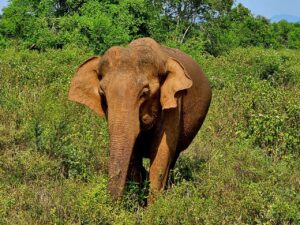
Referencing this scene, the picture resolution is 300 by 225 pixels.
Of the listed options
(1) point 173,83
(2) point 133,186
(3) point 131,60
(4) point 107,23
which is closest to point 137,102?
(3) point 131,60

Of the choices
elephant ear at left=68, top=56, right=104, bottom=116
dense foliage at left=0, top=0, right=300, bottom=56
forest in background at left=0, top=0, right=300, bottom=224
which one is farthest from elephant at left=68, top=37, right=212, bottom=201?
dense foliage at left=0, top=0, right=300, bottom=56

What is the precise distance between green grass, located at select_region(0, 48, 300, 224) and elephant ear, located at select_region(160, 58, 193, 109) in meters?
0.95

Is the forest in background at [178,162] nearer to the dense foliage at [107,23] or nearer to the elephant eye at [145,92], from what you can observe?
the elephant eye at [145,92]

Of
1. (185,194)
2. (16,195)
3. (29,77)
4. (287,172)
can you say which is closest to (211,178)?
(185,194)

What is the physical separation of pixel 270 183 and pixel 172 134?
1234 mm

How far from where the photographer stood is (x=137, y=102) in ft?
19.6

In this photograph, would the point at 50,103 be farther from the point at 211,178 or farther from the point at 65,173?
the point at 211,178

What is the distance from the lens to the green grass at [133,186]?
591 centimetres

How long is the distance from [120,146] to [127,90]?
1.84ft

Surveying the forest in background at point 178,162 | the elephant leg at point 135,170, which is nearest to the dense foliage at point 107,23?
the forest in background at point 178,162

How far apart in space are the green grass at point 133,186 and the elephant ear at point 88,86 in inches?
32.7

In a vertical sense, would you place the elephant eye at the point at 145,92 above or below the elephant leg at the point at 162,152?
above

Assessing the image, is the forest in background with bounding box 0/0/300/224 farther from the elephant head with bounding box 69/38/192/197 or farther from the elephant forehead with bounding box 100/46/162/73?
the elephant forehead with bounding box 100/46/162/73

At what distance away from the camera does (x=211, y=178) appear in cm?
725
